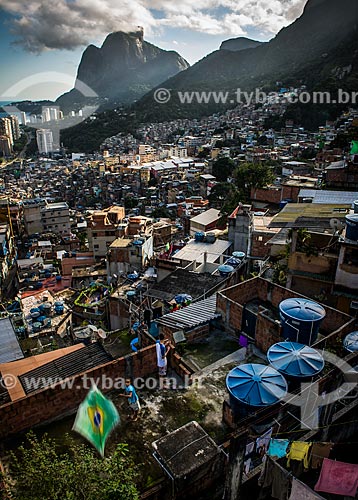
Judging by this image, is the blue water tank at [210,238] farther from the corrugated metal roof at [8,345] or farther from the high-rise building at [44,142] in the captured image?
the high-rise building at [44,142]

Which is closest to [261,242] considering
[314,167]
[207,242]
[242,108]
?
[207,242]

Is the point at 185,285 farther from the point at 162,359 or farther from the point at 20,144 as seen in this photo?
the point at 20,144

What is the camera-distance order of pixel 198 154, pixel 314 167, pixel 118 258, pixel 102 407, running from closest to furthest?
1. pixel 102 407
2. pixel 118 258
3. pixel 314 167
4. pixel 198 154

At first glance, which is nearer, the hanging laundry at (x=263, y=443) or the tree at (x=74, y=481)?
the tree at (x=74, y=481)

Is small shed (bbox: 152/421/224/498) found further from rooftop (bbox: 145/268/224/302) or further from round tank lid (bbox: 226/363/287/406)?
rooftop (bbox: 145/268/224/302)

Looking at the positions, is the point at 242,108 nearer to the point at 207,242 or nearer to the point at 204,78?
the point at 204,78

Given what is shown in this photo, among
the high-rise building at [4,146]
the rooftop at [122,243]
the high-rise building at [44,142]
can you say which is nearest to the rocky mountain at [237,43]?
the high-rise building at [44,142]
